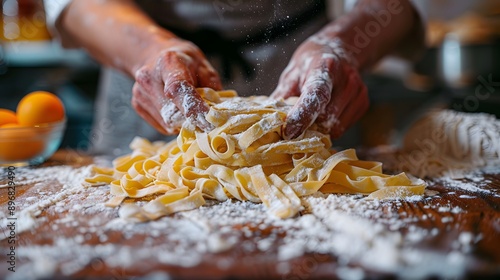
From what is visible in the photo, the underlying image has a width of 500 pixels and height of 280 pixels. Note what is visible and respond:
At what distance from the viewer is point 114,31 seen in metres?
1.60

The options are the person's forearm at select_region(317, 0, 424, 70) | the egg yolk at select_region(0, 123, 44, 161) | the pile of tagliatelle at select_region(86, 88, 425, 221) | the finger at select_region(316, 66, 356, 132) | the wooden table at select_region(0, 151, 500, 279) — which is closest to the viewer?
the wooden table at select_region(0, 151, 500, 279)

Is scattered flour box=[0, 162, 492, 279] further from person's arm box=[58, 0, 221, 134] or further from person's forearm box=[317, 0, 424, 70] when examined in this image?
person's forearm box=[317, 0, 424, 70]

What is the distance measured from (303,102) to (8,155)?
0.91m

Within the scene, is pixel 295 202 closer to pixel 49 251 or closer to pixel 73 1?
pixel 49 251

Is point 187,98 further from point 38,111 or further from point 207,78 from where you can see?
point 38,111

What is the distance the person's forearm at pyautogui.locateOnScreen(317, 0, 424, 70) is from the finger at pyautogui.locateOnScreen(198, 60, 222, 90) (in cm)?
36

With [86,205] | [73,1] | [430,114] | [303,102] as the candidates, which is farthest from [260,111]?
[73,1]

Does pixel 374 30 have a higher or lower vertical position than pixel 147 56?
higher

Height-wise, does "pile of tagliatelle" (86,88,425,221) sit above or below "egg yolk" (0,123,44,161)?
above

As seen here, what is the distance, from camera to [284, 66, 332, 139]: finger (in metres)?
1.14

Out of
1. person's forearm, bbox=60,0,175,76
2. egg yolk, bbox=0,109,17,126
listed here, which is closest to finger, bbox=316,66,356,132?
person's forearm, bbox=60,0,175,76

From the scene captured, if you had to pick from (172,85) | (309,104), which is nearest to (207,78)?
(172,85)

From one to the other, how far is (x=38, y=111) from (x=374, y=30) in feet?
3.60

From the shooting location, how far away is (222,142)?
3.74ft
